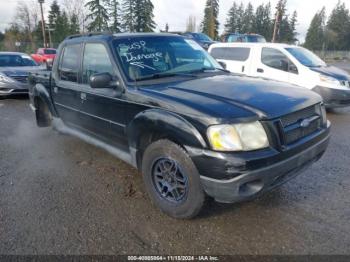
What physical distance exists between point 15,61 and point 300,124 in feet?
35.4

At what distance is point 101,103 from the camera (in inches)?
141

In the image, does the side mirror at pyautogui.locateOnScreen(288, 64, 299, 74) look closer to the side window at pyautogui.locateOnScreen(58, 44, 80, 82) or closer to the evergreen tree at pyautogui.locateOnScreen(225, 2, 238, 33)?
the side window at pyautogui.locateOnScreen(58, 44, 80, 82)

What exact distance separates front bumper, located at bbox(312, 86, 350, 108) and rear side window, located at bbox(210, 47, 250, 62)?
2.37 m

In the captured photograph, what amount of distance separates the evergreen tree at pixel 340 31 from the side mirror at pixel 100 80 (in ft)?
267

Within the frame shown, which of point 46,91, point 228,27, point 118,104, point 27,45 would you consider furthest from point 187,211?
point 228,27

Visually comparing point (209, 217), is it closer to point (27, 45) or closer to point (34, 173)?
point (34, 173)

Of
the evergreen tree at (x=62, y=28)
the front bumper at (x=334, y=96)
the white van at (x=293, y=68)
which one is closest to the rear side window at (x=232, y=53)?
the white van at (x=293, y=68)

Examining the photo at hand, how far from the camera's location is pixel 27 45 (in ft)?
127

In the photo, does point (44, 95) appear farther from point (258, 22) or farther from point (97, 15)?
point (258, 22)

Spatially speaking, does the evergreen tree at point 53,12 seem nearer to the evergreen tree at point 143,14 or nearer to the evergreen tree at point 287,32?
the evergreen tree at point 143,14

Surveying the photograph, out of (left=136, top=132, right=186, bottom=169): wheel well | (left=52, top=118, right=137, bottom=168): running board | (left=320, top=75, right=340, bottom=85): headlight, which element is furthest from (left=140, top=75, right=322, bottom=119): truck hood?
(left=320, top=75, right=340, bottom=85): headlight

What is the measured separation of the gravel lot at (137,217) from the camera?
2508mm

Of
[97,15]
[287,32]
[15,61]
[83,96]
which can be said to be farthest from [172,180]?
[287,32]

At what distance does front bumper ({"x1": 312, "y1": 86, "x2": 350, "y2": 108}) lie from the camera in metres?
7.04
